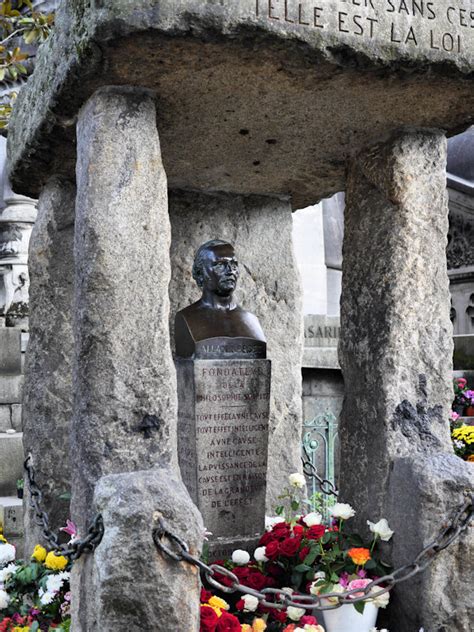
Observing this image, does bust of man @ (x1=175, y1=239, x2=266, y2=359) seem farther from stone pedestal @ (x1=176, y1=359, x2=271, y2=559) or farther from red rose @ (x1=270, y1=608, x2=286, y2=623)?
red rose @ (x1=270, y1=608, x2=286, y2=623)

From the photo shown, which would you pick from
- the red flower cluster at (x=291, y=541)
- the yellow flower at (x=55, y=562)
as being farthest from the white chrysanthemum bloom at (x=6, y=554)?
the red flower cluster at (x=291, y=541)

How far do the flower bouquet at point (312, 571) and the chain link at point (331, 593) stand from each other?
0.15 ft

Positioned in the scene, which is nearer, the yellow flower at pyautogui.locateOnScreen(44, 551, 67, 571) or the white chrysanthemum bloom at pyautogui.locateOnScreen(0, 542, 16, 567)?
the yellow flower at pyautogui.locateOnScreen(44, 551, 67, 571)

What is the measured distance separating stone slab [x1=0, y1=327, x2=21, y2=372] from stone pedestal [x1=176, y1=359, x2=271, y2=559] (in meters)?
2.75

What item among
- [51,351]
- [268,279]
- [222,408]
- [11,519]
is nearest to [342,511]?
[222,408]

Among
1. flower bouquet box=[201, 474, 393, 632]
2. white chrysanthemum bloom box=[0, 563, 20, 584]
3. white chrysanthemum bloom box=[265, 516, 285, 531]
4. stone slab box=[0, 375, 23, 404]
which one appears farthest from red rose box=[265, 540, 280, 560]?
stone slab box=[0, 375, 23, 404]

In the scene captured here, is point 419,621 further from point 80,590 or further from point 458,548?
point 80,590

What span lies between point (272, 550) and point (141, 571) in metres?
1.09

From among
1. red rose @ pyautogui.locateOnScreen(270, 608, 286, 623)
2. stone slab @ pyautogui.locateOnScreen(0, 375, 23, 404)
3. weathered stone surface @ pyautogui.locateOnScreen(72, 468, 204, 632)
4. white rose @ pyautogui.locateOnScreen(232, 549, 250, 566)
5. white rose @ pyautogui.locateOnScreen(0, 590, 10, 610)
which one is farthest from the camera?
stone slab @ pyautogui.locateOnScreen(0, 375, 23, 404)

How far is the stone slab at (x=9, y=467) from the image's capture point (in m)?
5.62

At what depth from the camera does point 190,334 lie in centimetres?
393

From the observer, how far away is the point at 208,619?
2758mm

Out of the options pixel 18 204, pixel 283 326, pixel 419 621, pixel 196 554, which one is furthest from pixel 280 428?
pixel 18 204

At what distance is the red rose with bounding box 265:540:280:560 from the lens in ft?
11.1
